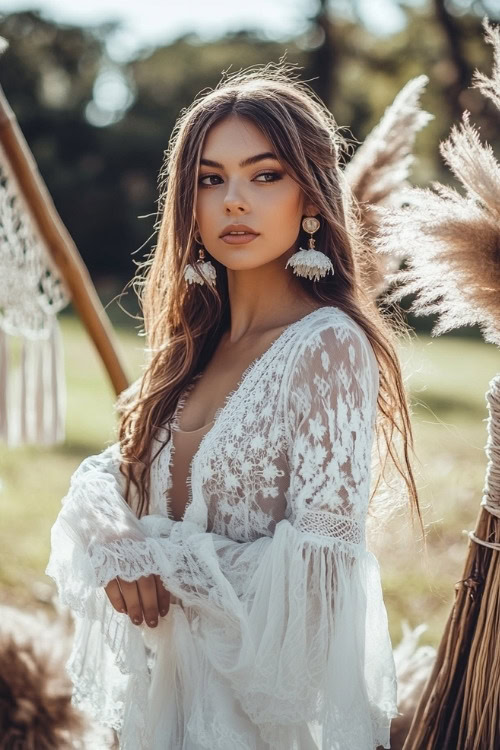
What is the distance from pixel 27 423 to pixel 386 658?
2.15m

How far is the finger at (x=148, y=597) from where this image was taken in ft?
5.95

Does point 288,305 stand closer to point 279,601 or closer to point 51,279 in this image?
point 279,601

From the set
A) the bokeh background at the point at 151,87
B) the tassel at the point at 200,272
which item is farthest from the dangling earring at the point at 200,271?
the bokeh background at the point at 151,87

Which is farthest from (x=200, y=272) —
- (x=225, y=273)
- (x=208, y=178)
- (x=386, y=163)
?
(x=386, y=163)

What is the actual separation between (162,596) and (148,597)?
3 cm

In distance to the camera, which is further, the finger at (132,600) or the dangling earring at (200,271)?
the dangling earring at (200,271)

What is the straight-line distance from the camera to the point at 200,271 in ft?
7.27

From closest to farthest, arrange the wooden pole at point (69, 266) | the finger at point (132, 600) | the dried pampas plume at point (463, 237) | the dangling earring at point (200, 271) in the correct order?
the dried pampas plume at point (463, 237) < the finger at point (132, 600) < the dangling earring at point (200, 271) < the wooden pole at point (69, 266)

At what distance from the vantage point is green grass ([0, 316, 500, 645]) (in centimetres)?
405

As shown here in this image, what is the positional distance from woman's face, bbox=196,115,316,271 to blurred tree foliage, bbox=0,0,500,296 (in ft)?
42.7

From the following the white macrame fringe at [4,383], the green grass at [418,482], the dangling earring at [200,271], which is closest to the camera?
the dangling earring at [200,271]

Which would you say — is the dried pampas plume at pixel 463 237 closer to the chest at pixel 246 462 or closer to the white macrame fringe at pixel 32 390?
the chest at pixel 246 462

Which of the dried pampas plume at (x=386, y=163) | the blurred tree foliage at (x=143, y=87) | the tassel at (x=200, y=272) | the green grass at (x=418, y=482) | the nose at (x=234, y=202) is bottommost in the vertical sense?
the green grass at (x=418, y=482)

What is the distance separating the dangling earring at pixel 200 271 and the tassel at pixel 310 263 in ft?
0.83
